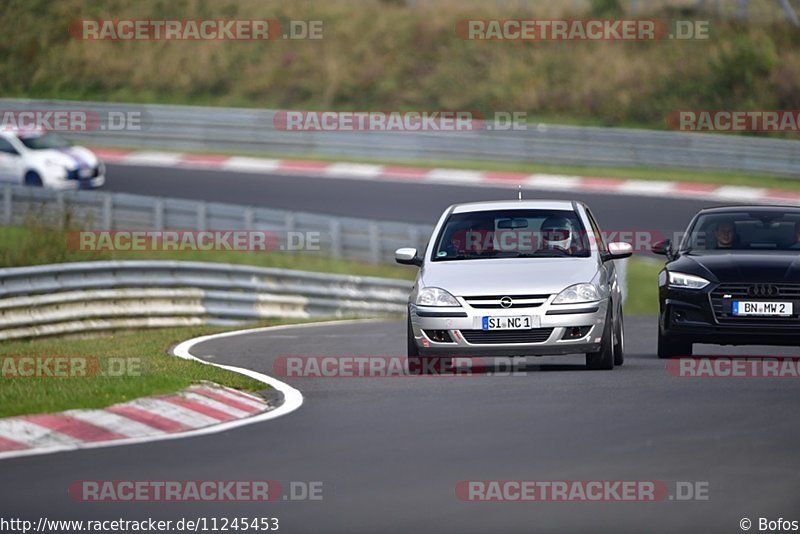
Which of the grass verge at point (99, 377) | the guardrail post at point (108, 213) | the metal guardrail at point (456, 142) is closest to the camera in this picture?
the grass verge at point (99, 377)

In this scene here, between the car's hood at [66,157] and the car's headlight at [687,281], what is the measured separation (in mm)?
23891

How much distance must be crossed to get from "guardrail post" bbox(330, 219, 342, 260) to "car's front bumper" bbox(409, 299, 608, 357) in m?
16.4

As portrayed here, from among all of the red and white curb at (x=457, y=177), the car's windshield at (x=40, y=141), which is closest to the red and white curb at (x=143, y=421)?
the red and white curb at (x=457, y=177)

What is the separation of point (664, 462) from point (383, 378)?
5233 mm

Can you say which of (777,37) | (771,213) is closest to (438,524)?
(771,213)

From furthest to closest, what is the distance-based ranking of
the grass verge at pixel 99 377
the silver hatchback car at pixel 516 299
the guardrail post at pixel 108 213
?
the guardrail post at pixel 108 213, the silver hatchback car at pixel 516 299, the grass verge at pixel 99 377

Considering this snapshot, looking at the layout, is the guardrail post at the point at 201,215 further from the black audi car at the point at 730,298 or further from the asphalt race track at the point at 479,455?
the asphalt race track at the point at 479,455

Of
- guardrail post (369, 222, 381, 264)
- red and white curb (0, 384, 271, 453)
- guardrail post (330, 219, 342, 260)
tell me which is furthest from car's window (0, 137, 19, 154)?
red and white curb (0, 384, 271, 453)

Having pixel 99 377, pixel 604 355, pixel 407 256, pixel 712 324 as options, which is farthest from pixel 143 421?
pixel 712 324

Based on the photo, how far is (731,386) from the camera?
13242mm

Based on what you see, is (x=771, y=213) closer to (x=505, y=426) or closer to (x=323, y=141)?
(x=505, y=426)

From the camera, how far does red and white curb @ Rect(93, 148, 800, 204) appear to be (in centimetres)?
3750

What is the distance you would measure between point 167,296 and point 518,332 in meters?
10.2

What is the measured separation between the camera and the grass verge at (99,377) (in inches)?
Answer: 461
